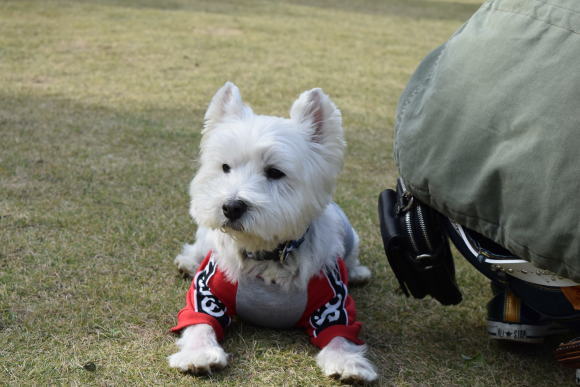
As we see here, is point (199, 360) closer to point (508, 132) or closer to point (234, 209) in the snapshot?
point (234, 209)

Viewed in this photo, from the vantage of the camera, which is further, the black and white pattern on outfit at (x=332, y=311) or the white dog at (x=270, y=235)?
the black and white pattern on outfit at (x=332, y=311)

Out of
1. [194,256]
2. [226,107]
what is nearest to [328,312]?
[194,256]

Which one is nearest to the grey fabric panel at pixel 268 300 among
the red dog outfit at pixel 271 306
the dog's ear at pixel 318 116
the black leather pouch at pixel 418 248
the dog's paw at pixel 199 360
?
the red dog outfit at pixel 271 306

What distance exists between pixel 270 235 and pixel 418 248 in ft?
1.89

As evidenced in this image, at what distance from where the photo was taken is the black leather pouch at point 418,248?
8.41 feet

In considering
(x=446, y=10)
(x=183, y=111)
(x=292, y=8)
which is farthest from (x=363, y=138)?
(x=446, y=10)

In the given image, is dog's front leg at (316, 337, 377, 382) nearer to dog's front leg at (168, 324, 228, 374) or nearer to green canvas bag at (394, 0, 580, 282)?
dog's front leg at (168, 324, 228, 374)

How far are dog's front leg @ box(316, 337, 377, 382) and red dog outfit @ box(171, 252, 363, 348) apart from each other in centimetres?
5

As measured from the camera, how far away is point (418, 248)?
2.56m

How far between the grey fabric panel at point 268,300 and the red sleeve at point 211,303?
43mm

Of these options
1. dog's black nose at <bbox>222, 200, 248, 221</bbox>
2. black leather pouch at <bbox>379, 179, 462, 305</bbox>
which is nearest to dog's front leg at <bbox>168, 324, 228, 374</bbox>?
dog's black nose at <bbox>222, 200, 248, 221</bbox>

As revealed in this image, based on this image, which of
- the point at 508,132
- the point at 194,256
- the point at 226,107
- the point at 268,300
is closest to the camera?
the point at 508,132

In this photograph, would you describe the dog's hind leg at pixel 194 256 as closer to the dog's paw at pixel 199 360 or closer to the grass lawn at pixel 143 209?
the grass lawn at pixel 143 209

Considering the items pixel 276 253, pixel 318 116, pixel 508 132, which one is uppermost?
pixel 508 132
